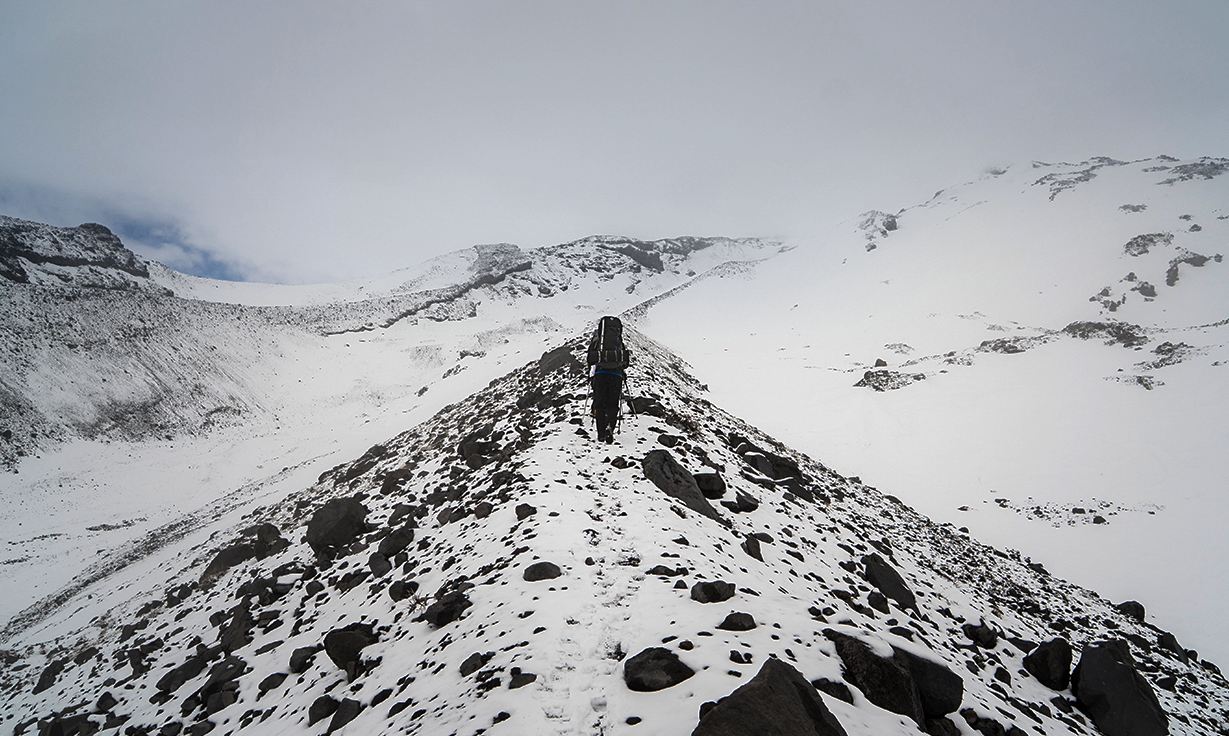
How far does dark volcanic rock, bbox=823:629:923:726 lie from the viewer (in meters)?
3.96

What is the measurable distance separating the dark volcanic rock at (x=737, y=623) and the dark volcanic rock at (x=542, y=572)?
2.13 meters

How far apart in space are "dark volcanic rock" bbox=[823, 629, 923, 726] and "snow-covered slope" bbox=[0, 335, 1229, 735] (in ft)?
0.08

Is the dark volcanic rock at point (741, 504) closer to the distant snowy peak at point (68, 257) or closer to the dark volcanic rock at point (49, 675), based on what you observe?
the dark volcanic rock at point (49, 675)

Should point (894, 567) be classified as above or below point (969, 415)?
above

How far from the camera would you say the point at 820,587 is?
697cm

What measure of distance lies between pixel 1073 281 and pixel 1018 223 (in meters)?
21.4

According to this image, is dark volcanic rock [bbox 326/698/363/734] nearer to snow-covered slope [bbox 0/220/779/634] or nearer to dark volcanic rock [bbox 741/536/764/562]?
dark volcanic rock [bbox 741/536/764/562]

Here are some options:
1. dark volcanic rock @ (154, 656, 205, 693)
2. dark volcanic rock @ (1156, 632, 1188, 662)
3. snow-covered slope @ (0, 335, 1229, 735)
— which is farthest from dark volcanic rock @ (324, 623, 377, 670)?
dark volcanic rock @ (1156, 632, 1188, 662)

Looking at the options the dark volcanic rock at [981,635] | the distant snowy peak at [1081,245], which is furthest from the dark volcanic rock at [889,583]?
the distant snowy peak at [1081,245]

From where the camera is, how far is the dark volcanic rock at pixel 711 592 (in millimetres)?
5004

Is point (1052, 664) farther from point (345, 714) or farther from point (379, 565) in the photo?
point (379, 565)

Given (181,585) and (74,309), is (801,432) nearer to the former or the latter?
(181,585)

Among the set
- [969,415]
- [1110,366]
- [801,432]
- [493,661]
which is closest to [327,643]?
[493,661]

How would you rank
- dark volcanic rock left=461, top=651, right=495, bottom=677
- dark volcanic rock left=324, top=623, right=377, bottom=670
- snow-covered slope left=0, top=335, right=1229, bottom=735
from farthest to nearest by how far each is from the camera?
dark volcanic rock left=324, top=623, right=377, bottom=670
dark volcanic rock left=461, top=651, right=495, bottom=677
snow-covered slope left=0, top=335, right=1229, bottom=735
